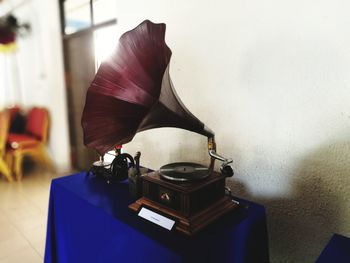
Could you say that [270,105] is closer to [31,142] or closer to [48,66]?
[31,142]

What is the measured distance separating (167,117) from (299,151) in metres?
0.57

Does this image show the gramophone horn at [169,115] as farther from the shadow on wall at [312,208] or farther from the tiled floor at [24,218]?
the tiled floor at [24,218]

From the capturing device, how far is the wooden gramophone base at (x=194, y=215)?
0.80 meters

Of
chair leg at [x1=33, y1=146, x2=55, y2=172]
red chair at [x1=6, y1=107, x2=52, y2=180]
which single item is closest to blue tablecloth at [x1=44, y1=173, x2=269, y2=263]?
red chair at [x1=6, y1=107, x2=52, y2=180]

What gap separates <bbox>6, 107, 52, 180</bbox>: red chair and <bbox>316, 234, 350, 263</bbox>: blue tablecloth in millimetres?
3127

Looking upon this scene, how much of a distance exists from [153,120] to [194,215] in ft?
1.21

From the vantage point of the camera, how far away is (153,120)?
3.15 feet

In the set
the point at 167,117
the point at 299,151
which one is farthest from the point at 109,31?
the point at 299,151

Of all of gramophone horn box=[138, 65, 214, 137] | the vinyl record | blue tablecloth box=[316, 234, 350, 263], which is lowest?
blue tablecloth box=[316, 234, 350, 263]

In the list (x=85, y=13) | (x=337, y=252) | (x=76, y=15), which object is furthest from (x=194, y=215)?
(x=76, y=15)

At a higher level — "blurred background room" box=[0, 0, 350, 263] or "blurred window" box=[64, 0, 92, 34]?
"blurred window" box=[64, 0, 92, 34]

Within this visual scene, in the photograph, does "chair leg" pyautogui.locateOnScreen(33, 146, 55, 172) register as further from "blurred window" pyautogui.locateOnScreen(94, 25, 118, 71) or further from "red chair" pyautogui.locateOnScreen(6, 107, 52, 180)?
"blurred window" pyautogui.locateOnScreen(94, 25, 118, 71)

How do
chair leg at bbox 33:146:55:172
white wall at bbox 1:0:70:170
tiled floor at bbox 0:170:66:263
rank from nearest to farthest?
tiled floor at bbox 0:170:66:263
white wall at bbox 1:0:70:170
chair leg at bbox 33:146:55:172

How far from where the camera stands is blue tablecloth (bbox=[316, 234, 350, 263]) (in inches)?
30.1
